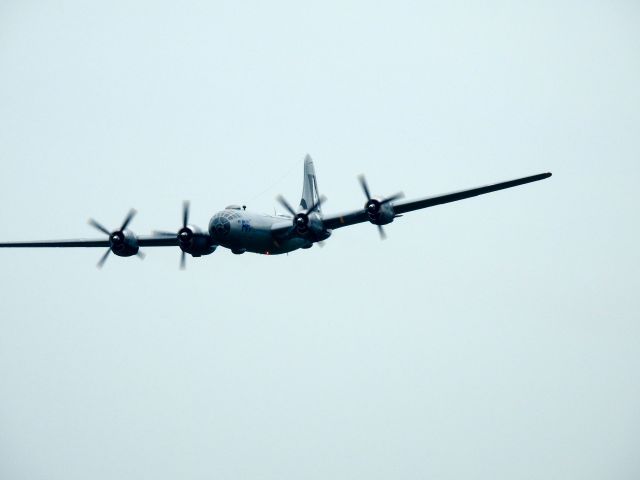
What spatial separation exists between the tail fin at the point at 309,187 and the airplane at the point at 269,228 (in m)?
8.47

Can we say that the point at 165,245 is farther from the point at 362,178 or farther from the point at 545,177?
the point at 545,177

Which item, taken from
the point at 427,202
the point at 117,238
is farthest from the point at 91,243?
the point at 427,202

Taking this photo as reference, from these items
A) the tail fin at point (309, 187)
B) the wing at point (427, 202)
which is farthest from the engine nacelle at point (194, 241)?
the tail fin at point (309, 187)

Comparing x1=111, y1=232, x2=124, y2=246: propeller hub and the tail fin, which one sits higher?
the tail fin

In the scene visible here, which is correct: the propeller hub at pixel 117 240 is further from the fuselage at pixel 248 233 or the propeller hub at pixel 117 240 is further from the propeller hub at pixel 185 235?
the fuselage at pixel 248 233

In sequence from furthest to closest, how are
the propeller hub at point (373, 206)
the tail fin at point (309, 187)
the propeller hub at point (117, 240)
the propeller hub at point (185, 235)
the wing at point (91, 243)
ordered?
1. the tail fin at point (309, 187)
2. the wing at point (91, 243)
3. the propeller hub at point (117, 240)
4. the propeller hub at point (185, 235)
5. the propeller hub at point (373, 206)

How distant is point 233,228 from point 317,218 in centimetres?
494

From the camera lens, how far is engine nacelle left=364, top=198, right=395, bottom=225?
4803cm

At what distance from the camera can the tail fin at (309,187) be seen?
2414 inches

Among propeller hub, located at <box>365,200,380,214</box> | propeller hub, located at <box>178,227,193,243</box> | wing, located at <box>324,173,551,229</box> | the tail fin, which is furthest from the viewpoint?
the tail fin

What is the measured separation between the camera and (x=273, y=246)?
4991 cm

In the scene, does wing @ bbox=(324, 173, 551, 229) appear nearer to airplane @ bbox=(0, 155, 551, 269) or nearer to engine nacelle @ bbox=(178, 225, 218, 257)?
airplane @ bbox=(0, 155, 551, 269)

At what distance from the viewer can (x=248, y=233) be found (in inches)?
1901

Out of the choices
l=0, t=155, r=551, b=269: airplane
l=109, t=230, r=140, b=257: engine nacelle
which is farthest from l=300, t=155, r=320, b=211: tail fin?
l=109, t=230, r=140, b=257: engine nacelle
